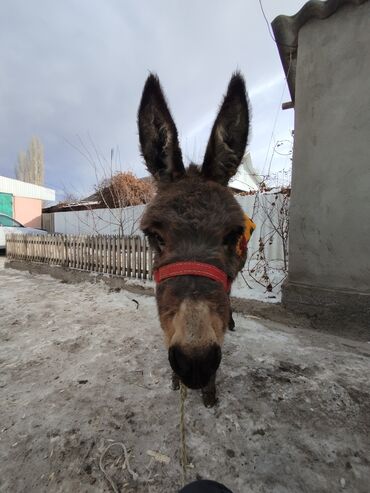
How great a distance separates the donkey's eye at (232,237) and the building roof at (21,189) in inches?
1151

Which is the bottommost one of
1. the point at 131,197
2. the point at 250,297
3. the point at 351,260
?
the point at 250,297

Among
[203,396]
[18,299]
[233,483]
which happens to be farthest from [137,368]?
[18,299]

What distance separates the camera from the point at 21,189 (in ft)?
84.7

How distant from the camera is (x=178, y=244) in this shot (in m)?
1.76

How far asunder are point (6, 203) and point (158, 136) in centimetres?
2805

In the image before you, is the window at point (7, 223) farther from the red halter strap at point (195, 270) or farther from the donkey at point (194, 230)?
the red halter strap at point (195, 270)

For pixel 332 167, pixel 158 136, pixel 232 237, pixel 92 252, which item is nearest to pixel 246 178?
pixel 92 252

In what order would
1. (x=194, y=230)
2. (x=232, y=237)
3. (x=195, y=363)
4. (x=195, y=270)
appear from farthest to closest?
(x=232, y=237)
(x=194, y=230)
(x=195, y=270)
(x=195, y=363)

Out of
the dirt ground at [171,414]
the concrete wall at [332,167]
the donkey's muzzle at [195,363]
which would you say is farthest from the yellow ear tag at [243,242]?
the concrete wall at [332,167]

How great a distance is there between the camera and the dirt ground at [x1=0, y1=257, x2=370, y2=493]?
70.9 inches

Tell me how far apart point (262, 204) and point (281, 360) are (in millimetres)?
5197

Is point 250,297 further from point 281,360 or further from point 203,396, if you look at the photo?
point 203,396

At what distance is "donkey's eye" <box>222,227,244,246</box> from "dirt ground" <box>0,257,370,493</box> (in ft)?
5.43

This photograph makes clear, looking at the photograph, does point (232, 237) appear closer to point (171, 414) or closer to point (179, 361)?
point (179, 361)
